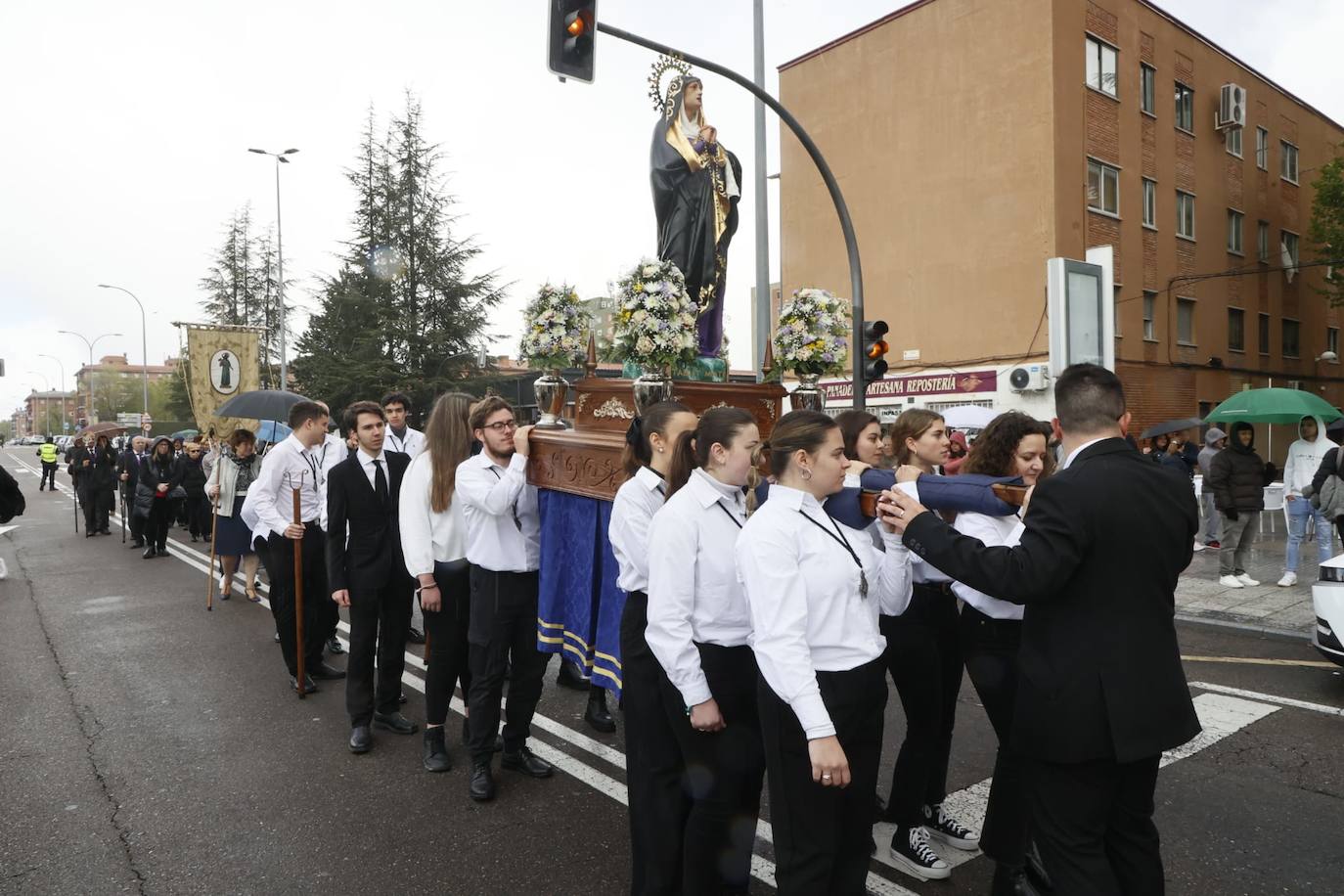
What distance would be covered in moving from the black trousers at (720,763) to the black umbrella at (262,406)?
983 cm

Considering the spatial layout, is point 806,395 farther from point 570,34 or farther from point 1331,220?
point 1331,220

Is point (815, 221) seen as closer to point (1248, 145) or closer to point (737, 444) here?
point (1248, 145)

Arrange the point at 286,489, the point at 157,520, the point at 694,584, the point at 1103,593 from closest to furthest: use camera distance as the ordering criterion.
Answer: the point at 1103,593 → the point at 694,584 → the point at 286,489 → the point at 157,520

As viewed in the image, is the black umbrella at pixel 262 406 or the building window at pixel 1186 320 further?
the building window at pixel 1186 320

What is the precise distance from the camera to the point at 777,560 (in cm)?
262

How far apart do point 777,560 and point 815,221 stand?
992 inches

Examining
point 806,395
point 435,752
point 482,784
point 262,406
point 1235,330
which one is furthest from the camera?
point 1235,330

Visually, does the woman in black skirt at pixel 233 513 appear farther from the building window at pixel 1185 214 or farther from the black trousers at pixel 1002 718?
the building window at pixel 1185 214

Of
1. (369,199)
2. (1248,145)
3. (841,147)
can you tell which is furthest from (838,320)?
(1248,145)

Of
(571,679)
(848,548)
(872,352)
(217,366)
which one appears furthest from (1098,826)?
(217,366)

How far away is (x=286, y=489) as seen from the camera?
276 inches

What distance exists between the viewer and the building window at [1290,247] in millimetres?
28688

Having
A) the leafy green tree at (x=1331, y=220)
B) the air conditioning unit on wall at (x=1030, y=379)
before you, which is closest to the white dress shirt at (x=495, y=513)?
the air conditioning unit on wall at (x=1030, y=379)

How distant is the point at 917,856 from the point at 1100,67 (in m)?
23.9
